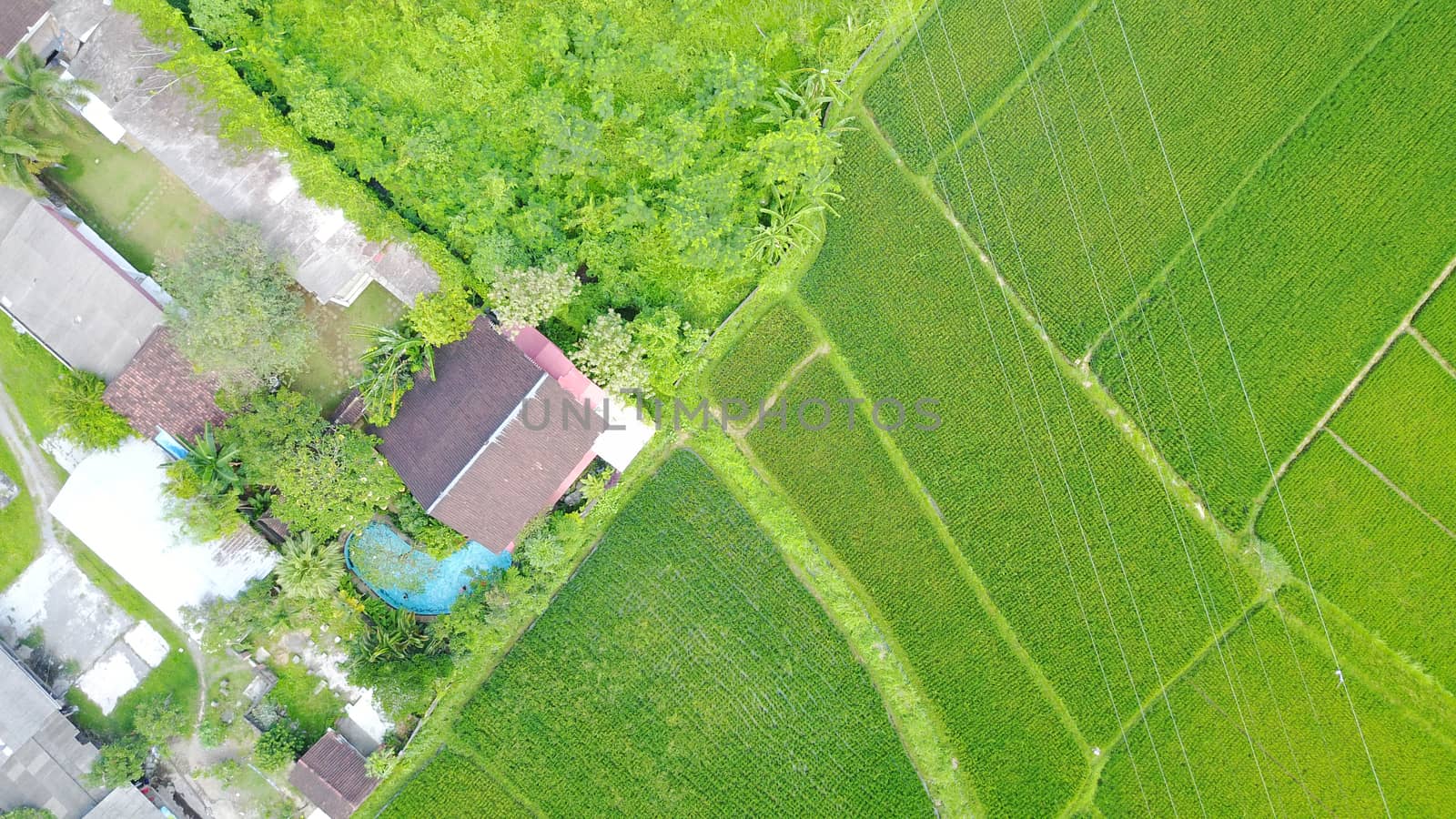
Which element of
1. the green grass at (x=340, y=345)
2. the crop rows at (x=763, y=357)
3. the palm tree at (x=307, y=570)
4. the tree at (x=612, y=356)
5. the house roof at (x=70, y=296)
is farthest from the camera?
the crop rows at (x=763, y=357)

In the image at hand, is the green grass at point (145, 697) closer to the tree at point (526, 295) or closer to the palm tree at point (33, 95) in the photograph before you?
the tree at point (526, 295)

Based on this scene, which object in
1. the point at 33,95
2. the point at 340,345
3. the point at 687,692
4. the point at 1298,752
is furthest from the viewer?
the point at 340,345

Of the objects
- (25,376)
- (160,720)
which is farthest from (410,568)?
(25,376)

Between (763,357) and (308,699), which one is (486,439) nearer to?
(763,357)

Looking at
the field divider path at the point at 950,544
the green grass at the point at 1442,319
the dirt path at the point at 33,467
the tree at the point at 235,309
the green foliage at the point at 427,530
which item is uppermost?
the green grass at the point at 1442,319

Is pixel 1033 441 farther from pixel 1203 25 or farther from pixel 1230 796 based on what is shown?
pixel 1203 25

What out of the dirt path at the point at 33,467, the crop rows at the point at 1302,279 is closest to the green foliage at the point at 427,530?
the dirt path at the point at 33,467

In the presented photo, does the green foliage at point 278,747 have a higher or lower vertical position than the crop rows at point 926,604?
lower

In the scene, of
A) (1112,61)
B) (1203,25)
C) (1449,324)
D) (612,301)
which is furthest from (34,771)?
(1449,324)
